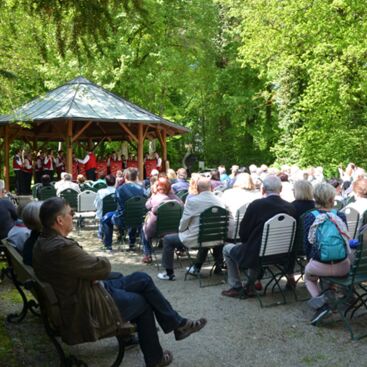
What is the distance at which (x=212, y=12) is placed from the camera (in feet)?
109

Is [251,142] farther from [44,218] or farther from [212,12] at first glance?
[44,218]

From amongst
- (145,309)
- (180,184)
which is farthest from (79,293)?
(180,184)

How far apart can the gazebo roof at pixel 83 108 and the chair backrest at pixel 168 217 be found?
34.4ft

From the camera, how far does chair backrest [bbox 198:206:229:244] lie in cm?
688

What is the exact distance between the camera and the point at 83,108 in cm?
1902

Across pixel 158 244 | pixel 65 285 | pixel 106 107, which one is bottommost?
pixel 158 244

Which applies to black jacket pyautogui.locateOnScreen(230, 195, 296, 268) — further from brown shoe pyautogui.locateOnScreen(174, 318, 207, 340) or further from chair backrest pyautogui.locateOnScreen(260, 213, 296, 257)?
brown shoe pyautogui.locateOnScreen(174, 318, 207, 340)

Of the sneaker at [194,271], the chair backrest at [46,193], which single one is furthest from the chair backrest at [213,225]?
the chair backrest at [46,193]

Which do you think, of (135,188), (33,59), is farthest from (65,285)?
(33,59)

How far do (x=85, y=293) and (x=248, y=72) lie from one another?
3340cm

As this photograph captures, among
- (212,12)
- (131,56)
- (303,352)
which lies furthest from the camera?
(212,12)

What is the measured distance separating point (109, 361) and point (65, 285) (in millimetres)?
1072

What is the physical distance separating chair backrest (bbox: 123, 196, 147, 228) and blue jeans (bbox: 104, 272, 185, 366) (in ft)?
15.6

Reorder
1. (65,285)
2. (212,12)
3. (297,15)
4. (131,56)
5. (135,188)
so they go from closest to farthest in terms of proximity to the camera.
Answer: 1. (65,285)
2. (135,188)
3. (297,15)
4. (131,56)
5. (212,12)
